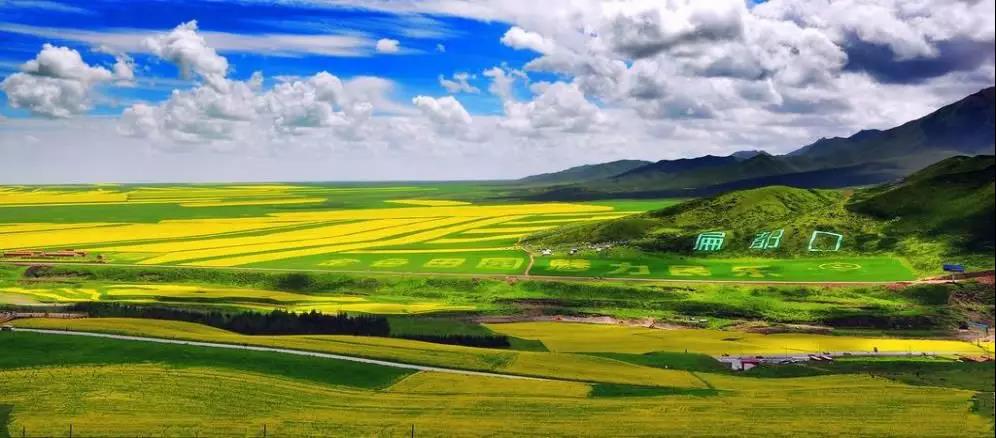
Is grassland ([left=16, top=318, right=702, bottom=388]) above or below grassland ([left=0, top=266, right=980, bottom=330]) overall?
below

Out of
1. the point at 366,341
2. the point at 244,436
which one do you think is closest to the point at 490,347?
the point at 366,341

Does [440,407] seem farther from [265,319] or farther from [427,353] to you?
[265,319]

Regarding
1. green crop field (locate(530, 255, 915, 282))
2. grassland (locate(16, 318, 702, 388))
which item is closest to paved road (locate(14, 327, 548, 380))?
grassland (locate(16, 318, 702, 388))

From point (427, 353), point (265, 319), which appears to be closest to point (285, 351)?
point (427, 353)

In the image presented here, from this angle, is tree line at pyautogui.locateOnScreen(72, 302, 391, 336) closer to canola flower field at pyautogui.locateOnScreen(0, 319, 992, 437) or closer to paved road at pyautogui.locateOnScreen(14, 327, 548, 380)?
paved road at pyautogui.locateOnScreen(14, 327, 548, 380)

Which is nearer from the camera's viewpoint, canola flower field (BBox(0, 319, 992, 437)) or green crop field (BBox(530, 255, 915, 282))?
canola flower field (BBox(0, 319, 992, 437))

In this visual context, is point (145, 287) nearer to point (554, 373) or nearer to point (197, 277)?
point (197, 277)

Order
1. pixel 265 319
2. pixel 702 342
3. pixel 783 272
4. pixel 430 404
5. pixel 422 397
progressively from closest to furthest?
pixel 430 404 → pixel 422 397 → pixel 702 342 → pixel 265 319 → pixel 783 272

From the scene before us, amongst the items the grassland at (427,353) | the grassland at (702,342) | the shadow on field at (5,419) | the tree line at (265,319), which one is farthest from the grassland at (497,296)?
the shadow on field at (5,419)
